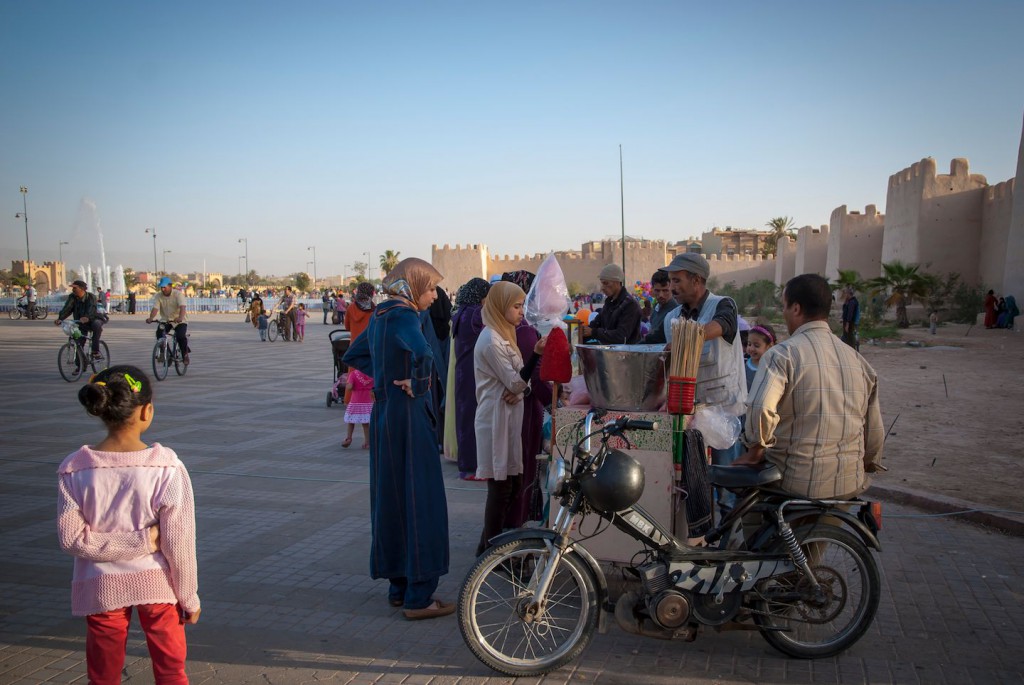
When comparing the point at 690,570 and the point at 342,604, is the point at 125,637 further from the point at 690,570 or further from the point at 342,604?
the point at 690,570

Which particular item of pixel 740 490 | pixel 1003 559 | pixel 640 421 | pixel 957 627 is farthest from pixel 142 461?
pixel 1003 559

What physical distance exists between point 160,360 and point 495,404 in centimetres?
1158

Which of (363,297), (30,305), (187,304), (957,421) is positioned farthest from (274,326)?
(187,304)

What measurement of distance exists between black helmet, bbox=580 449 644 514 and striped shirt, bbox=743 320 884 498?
64cm

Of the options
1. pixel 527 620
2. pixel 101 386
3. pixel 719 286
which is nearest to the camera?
pixel 101 386

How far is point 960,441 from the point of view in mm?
8469

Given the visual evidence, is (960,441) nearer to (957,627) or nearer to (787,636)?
(957,627)

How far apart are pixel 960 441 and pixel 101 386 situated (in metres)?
8.70

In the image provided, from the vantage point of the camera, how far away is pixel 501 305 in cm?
451

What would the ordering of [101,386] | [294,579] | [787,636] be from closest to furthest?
[101,386] < [787,636] < [294,579]

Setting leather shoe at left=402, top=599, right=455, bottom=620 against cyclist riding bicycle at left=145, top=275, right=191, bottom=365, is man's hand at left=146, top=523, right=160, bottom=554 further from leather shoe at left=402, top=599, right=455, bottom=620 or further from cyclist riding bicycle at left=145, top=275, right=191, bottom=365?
cyclist riding bicycle at left=145, top=275, right=191, bottom=365

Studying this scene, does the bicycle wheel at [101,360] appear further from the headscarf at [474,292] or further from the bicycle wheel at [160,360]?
the headscarf at [474,292]

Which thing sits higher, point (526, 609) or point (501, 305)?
point (501, 305)

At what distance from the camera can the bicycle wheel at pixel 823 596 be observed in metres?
3.58
